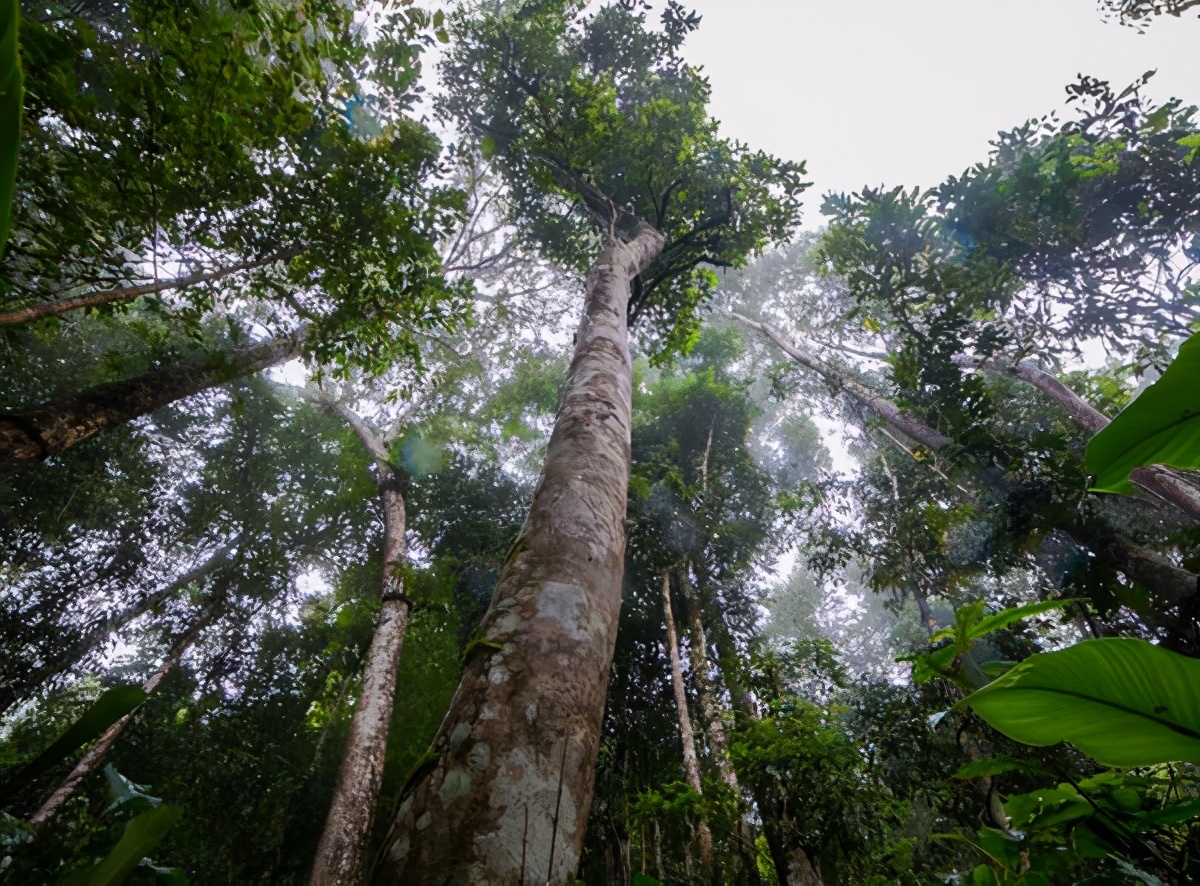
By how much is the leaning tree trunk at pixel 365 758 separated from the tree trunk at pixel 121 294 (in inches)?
183

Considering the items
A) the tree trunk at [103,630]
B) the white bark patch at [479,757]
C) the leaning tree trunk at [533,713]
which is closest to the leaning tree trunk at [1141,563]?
the leaning tree trunk at [533,713]

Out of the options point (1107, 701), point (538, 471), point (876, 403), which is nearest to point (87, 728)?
point (1107, 701)

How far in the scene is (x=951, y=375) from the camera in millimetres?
7770

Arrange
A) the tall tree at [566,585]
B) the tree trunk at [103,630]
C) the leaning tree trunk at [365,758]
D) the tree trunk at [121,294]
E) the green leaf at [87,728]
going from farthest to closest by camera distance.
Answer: the tree trunk at [103,630]
the leaning tree trunk at [365,758]
the tree trunk at [121,294]
the tall tree at [566,585]
the green leaf at [87,728]

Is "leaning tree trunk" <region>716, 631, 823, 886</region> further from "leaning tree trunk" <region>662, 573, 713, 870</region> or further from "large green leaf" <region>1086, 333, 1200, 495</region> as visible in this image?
"large green leaf" <region>1086, 333, 1200, 495</region>

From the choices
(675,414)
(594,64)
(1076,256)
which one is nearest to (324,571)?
(675,414)

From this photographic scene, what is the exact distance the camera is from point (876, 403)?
35.7 feet

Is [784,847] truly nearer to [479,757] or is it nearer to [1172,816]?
[1172,816]

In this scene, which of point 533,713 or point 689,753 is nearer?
point 533,713

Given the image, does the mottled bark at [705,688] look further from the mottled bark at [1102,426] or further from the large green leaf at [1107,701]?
the mottled bark at [1102,426]

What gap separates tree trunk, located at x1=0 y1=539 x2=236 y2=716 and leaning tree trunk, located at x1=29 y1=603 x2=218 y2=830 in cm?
121

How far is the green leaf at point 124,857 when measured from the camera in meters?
1.04

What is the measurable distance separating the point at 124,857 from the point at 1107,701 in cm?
189

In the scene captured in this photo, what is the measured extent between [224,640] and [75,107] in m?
9.36
